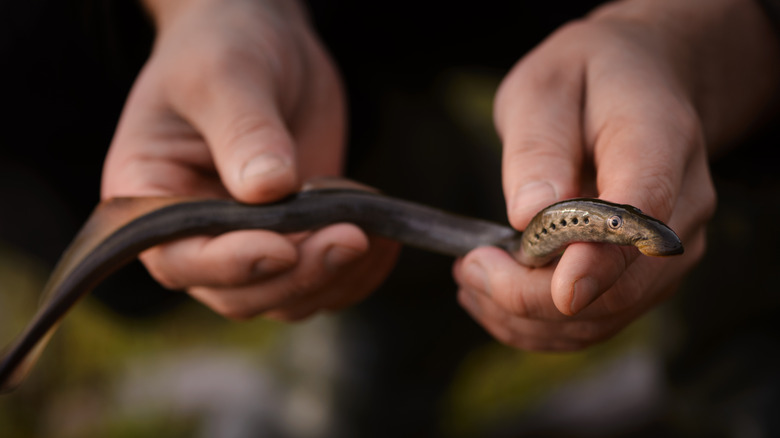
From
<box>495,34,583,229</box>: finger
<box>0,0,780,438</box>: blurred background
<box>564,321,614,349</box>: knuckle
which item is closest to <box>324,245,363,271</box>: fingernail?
<box>495,34,583,229</box>: finger

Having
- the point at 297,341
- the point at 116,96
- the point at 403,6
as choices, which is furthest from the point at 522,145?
the point at 297,341

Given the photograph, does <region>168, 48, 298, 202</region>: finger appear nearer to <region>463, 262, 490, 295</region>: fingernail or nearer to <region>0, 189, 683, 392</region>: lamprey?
<region>0, 189, 683, 392</region>: lamprey

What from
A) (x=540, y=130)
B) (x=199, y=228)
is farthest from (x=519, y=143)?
(x=199, y=228)

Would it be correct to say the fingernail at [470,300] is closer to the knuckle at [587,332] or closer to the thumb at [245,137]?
the knuckle at [587,332]

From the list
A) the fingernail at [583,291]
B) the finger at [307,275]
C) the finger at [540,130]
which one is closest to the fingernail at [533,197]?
the finger at [540,130]

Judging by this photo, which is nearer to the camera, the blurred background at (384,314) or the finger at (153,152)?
the finger at (153,152)

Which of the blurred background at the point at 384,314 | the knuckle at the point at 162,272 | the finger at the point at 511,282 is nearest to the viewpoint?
the finger at the point at 511,282

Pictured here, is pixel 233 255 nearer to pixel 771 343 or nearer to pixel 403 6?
pixel 403 6
